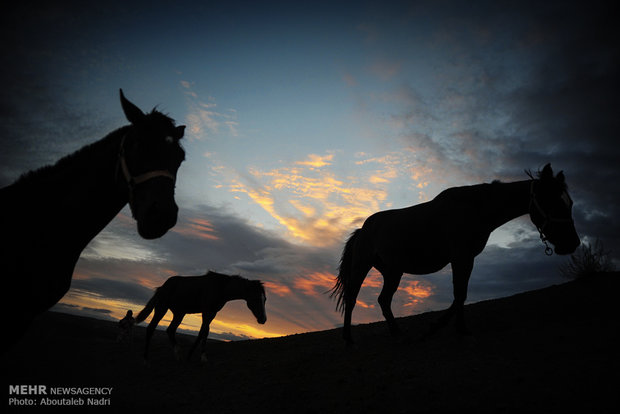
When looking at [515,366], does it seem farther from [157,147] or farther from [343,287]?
[157,147]

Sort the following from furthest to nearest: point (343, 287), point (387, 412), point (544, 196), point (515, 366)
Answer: point (343, 287)
point (544, 196)
point (515, 366)
point (387, 412)

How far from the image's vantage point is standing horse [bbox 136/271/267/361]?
1201 centimetres

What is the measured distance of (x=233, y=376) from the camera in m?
7.68

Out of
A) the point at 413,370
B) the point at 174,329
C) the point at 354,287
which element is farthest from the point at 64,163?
the point at 174,329

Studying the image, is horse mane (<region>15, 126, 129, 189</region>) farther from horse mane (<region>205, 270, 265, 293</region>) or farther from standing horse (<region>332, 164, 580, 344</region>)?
horse mane (<region>205, 270, 265, 293</region>)

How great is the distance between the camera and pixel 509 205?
6.28 metres

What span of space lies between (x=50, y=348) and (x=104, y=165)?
1212cm

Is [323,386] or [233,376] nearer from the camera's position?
[323,386]

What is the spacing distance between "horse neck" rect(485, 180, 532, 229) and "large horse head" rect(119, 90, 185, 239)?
622cm

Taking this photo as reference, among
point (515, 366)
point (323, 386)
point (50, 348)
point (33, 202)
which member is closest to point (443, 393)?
point (515, 366)

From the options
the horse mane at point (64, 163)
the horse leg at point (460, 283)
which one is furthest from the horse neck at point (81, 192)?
the horse leg at point (460, 283)

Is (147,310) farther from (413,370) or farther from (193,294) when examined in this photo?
(413,370)

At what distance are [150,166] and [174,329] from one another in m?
11.5

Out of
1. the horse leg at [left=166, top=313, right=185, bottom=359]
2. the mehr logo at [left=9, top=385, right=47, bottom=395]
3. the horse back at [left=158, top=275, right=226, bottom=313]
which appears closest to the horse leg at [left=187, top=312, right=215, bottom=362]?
the horse back at [left=158, top=275, right=226, bottom=313]
